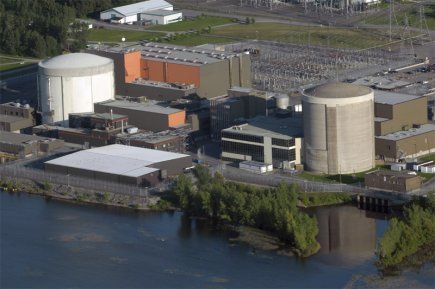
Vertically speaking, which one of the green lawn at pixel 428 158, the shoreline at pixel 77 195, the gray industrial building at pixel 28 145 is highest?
the gray industrial building at pixel 28 145

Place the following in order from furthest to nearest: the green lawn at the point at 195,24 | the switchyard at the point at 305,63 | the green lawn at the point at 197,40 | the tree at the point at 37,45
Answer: the green lawn at the point at 195,24 < the green lawn at the point at 197,40 < the tree at the point at 37,45 < the switchyard at the point at 305,63

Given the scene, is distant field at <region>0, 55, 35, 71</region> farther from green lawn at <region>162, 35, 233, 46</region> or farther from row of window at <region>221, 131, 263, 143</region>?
row of window at <region>221, 131, 263, 143</region>

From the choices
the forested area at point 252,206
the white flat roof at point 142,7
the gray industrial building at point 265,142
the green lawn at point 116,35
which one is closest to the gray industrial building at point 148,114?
A: the gray industrial building at point 265,142

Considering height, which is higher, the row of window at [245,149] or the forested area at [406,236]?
the row of window at [245,149]

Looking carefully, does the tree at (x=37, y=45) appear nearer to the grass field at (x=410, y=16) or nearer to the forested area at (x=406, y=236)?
the grass field at (x=410, y=16)

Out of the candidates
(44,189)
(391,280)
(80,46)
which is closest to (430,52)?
(80,46)

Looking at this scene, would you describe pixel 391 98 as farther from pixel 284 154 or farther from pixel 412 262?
pixel 412 262
